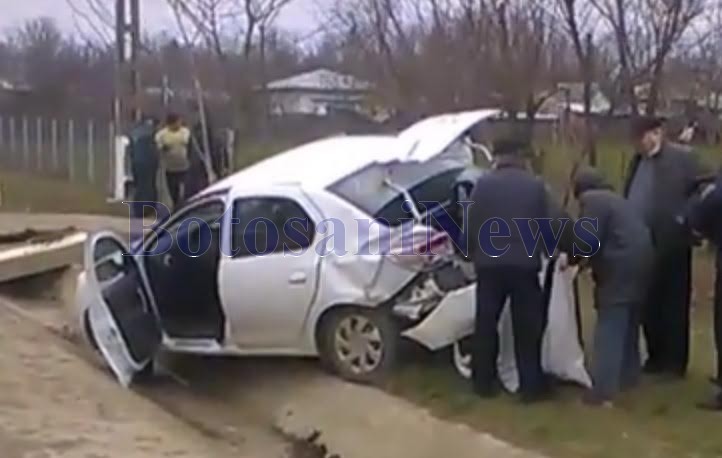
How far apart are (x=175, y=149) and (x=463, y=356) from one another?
1028cm

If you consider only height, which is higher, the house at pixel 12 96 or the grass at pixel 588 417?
the house at pixel 12 96

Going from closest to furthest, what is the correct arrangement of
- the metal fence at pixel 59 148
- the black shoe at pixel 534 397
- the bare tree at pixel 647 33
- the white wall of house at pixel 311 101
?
the black shoe at pixel 534 397, the bare tree at pixel 647 33, the white wall of house at pixel 311 101, the metal fence at pixel 59 148

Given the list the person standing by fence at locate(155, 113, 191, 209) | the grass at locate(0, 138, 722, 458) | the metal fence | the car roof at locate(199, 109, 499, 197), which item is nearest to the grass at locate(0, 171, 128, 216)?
the metal fence

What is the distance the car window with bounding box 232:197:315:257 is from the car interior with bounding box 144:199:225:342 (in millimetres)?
187

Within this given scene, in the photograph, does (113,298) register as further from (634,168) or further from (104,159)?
(104,159)

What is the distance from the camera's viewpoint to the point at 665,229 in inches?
347

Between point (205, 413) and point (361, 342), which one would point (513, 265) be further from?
point (205, 413)

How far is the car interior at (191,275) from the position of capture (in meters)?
10.2

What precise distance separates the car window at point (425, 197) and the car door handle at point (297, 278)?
641 mm

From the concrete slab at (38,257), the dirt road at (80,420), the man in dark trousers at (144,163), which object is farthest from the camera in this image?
the man in dark trousers at (144,163)

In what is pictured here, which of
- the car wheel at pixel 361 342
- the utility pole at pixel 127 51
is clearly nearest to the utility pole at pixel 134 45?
the utility pole at pixel 127 51

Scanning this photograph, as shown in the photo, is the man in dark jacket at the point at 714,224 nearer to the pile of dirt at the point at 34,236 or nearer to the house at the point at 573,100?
the house at the point at 573,100

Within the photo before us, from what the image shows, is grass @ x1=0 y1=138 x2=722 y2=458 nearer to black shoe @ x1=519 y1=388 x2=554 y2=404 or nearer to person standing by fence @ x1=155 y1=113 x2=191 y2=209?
black shoe @ x1=519 y1=388 x2=554 y2=404

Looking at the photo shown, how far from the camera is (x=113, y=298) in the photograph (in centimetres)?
1040
